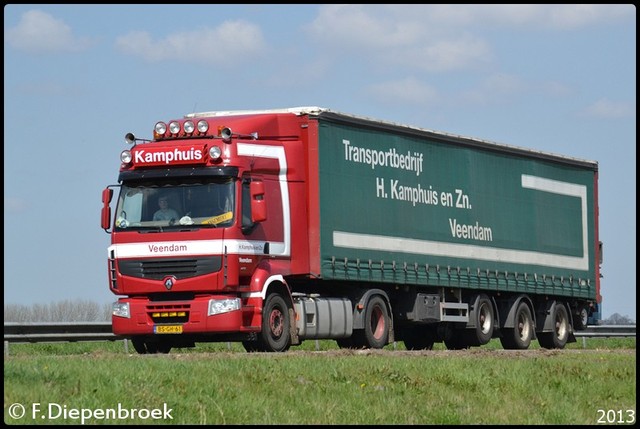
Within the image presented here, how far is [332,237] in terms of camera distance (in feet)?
83.0

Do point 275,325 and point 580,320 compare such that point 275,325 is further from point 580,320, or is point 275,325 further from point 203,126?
point 580,320

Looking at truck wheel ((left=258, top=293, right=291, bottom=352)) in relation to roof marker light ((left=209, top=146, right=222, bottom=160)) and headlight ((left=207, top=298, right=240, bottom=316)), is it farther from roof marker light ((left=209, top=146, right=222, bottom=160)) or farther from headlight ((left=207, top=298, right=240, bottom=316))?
roof marker light ((left=209, top=146, right=222, bottom=160))

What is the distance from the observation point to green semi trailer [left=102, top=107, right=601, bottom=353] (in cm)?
2303

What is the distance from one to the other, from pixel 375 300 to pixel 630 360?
576 cm

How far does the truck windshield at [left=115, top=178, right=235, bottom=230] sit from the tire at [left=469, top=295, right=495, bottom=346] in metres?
9.16

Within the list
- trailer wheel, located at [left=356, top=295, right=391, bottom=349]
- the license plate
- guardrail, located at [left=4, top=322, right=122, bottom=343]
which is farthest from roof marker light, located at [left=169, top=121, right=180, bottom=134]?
guardrail, located at [left=4, top=322, right=122, bottom=343]

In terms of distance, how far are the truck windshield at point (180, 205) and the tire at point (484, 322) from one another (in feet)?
30.0

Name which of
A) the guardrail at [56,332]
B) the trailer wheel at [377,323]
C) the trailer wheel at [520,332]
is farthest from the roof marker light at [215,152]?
the trailer wheel at [520,332]

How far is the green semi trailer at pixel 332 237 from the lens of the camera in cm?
2303

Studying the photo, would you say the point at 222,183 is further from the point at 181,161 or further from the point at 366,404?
the point at 366,404

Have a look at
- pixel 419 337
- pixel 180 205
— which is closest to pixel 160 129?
pixel 180 205

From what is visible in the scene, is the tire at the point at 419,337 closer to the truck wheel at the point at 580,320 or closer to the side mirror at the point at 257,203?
the truck wheel at the point at 580,320

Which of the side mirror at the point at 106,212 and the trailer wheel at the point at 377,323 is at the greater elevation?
the side mirror at the point at 106,212

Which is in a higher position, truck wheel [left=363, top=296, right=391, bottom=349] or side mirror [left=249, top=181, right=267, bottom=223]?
side mirror [left=249, top=181, right=267, bottom=223]
